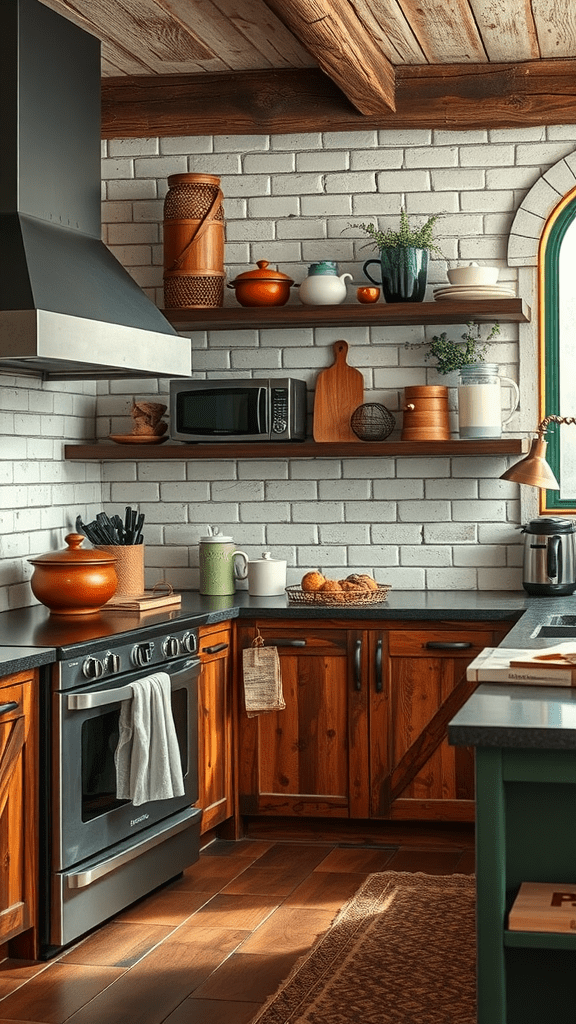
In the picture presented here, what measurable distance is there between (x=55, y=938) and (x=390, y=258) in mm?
2796

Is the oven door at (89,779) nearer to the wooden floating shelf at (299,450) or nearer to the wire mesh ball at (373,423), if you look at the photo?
the wooden floating shelf at (299,450)

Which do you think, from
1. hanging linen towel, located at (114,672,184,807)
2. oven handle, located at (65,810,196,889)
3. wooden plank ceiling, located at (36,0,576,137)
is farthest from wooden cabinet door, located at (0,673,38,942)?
wooden plank ceiling, located at (36,0,576,137)

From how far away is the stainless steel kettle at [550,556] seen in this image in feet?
15.8

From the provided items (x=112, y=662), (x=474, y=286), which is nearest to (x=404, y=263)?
(x=474, y=286)

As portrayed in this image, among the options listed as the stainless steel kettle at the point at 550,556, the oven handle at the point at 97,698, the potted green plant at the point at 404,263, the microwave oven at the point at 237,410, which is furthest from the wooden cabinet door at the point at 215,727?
the potted green plant at the point at 404,263

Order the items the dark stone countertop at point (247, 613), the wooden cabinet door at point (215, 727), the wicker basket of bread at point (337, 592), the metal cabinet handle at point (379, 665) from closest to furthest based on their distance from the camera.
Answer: the dark stone countertop at point (247, 613) → the wooden cabinet door at point (215, 727) → the metal cabinet handle at point (379, 665) → the wicker basket of bread at point (337, 592)

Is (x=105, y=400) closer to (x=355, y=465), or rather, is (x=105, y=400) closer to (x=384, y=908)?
(x=355, y=465)

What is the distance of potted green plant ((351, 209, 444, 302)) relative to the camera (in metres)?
4.89

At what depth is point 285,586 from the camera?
16.8 feet

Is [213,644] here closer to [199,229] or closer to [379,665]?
[379,665]

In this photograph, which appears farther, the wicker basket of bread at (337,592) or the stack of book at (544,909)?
the wicker basket of bread at (337,592)

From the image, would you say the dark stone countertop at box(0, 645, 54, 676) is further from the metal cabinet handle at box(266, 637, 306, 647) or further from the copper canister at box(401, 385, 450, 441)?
the copper canister at box(401, 385, 450, 441)

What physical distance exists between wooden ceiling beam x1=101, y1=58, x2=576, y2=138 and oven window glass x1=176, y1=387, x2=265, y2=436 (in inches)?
45.2

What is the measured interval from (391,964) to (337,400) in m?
2.43
